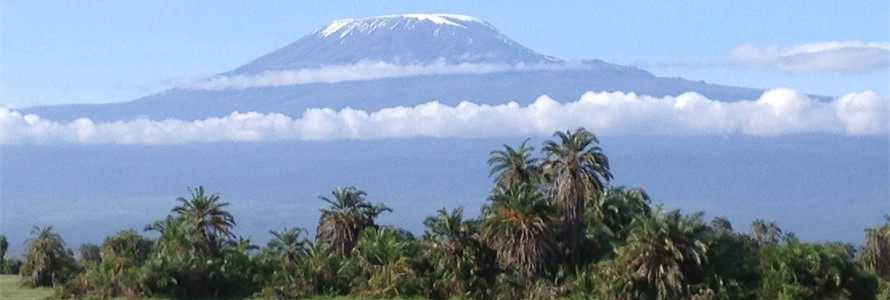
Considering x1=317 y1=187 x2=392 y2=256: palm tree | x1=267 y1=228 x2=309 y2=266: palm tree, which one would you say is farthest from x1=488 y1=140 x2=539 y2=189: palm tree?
x1=267 y1=228 x2=309 y2=266: palm tree

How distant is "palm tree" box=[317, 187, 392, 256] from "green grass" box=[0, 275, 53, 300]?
65.0ft

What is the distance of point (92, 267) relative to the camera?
99938 mm

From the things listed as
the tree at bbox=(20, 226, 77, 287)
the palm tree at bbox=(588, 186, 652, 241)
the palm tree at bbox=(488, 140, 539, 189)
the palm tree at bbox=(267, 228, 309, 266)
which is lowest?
the tree at bbox=(20, 226, 77, 287)

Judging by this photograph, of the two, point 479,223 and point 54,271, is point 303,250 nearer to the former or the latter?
point 479,223

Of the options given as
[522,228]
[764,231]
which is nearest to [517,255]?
[522,228]

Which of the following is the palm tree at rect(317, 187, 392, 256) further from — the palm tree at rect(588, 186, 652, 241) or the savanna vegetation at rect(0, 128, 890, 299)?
the palm tree at rect(588, 186, 652, 241)

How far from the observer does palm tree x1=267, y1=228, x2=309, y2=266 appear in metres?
101

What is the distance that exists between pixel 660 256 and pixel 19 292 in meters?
47.7

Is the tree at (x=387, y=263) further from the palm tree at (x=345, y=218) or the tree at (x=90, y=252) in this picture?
the tree at (x=90, y=252)

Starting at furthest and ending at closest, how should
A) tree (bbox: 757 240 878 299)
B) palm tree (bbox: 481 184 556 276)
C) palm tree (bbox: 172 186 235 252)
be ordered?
palm tree (bbox: 172 186 235 252), palm tree (bbox: 481 184 556 276), tree (bbox: 757 240 878 299)

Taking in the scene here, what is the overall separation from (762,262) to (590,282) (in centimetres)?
1053

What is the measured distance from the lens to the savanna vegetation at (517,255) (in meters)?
85.1

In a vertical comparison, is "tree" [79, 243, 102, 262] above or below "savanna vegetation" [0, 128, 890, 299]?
below

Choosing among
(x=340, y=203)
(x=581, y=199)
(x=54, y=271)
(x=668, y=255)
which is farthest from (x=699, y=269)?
(x=54, y=271)
